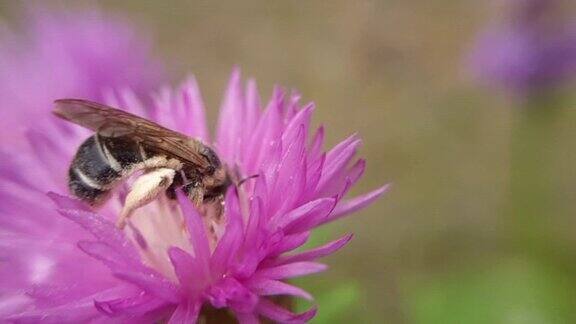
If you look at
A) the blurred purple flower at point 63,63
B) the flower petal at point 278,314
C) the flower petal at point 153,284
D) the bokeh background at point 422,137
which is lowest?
the bokeh background at point 422,137

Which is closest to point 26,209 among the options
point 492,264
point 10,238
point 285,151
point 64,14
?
point 10,238

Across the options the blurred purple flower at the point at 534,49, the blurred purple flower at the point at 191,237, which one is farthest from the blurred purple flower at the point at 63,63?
the blurred purple flower at the point at 534,49

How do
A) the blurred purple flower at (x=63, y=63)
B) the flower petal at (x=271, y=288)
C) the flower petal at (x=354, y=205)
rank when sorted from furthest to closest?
the blurred purple flower at (x=63, y=63) < the flower petal at (x=354, y=205) < the flower petal at (x=271, y=288)

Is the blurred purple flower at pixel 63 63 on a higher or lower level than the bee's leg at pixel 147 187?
lower

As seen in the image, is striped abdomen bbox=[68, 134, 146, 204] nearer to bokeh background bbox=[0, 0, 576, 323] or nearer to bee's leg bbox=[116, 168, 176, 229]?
bee's leg bbox=[116, 168, 176, 229]

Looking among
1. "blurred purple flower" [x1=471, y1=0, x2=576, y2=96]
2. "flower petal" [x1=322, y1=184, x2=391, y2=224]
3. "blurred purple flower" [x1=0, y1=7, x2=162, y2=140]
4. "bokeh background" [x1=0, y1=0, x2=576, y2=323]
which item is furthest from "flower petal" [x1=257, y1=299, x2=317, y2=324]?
"blurred purple flower" [x1=471, y1=0, x2=576, y2=96]

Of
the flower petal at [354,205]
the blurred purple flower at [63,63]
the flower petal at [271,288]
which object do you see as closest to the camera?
the flower petal at [271,288]

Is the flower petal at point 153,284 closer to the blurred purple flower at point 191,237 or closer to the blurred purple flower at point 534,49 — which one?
the blurred purple flower at point 191,237
